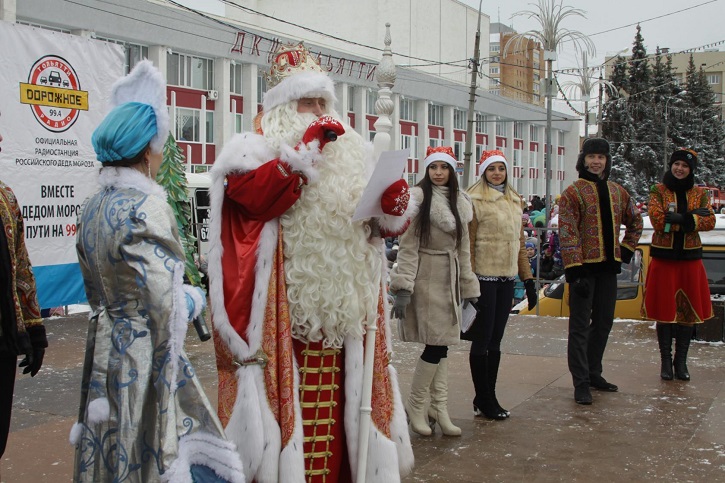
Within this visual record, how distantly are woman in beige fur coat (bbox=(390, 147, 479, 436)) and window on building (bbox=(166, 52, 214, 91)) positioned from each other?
3301 centimetres

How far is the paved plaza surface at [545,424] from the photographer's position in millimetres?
4934

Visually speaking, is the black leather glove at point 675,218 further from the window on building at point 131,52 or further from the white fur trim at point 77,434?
the window on building at point 131,52

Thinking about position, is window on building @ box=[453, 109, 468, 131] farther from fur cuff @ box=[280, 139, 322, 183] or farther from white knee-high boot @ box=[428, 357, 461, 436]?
fur cuff @ box=[280, 139, 322, 183]

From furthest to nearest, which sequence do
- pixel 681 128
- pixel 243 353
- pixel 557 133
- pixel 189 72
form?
pixel 557 133
pixel 681 128
pixel 189 72
pixel 243 353

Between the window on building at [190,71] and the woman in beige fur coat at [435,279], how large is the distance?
33.0 meters

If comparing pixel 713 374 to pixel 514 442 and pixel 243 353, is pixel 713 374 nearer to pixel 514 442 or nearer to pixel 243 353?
pixel 514 442

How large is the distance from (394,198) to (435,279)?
5.83 feet

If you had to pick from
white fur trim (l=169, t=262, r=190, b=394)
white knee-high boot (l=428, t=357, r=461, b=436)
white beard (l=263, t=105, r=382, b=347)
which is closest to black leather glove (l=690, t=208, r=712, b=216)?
white knee-high boot (l=428, t=357, r=461, b=436)

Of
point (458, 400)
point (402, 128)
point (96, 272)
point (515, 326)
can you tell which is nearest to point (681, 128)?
point (402, 128)

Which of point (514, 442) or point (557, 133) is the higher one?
point (557, 133)

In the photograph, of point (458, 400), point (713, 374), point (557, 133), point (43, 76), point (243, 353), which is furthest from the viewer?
point (557, 133)

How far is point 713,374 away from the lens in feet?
25.1

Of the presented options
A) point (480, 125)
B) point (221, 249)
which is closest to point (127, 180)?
point (221, 249)

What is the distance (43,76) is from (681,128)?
47.9 metres
